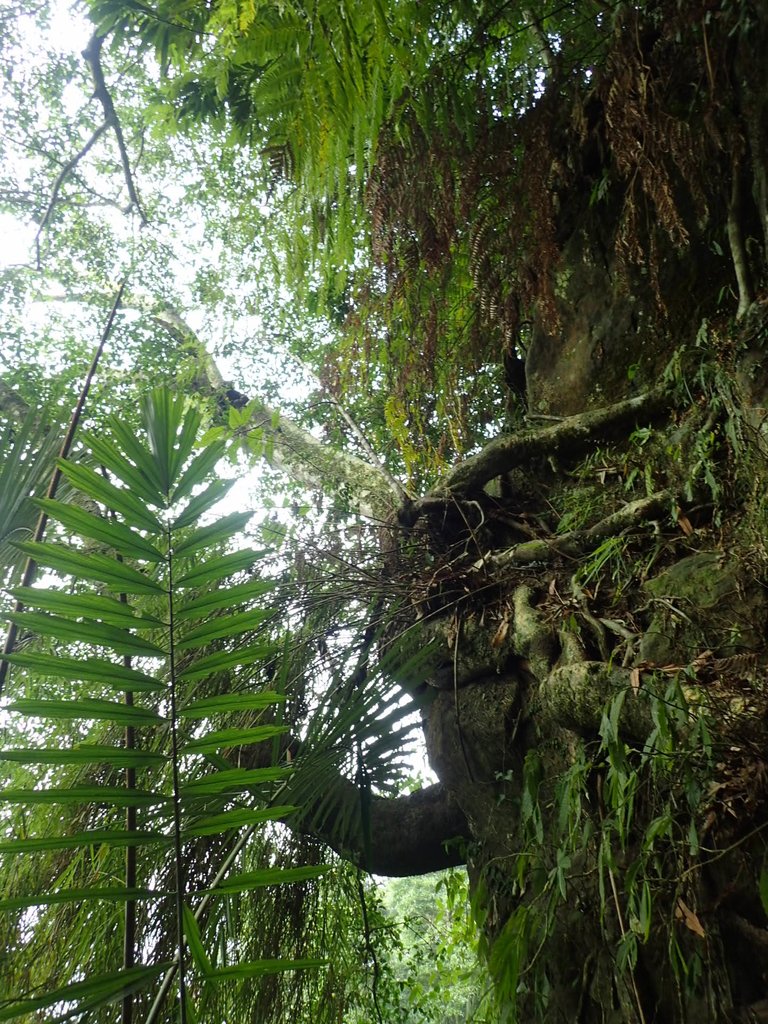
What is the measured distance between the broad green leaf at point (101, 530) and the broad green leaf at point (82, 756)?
233 mm

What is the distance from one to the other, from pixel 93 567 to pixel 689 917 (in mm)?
1085

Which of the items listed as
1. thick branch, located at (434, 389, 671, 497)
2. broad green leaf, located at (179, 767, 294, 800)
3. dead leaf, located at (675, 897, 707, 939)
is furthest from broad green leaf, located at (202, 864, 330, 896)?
thick branch, located at (434, 389, 671, 497)

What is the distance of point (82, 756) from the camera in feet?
2.41

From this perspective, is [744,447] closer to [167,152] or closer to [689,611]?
[689,611]

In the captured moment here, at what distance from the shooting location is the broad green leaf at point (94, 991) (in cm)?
66

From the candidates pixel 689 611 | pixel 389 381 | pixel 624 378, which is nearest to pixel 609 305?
pixel 624 378

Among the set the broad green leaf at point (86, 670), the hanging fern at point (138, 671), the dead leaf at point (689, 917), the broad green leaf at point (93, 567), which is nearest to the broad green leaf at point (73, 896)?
the hanging fern at point (138, 671)

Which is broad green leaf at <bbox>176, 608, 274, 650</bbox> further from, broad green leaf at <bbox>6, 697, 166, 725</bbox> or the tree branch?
the tree branch

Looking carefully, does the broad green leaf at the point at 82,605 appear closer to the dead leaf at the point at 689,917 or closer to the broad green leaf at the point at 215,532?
the broad green leaf at the point at 215,532

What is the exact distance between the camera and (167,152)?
506cm

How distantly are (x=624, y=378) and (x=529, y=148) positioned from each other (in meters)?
0.84

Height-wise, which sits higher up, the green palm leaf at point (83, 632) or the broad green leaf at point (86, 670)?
the green palm leaf at point (83, 632)

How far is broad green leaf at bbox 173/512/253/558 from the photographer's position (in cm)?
83

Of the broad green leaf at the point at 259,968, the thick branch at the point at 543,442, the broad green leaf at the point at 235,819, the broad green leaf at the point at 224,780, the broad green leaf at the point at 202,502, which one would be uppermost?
the thick branch at the point at 543,442
